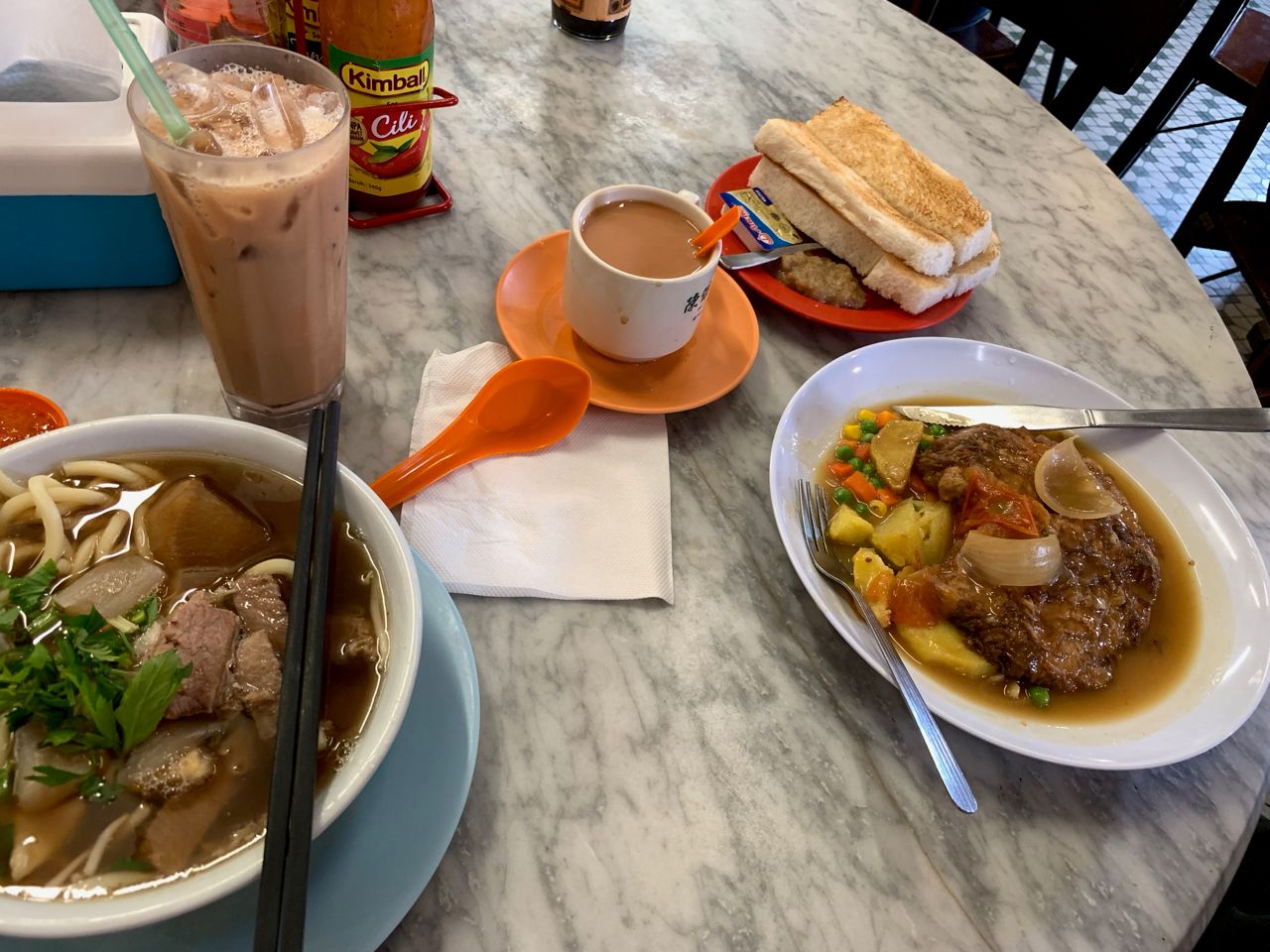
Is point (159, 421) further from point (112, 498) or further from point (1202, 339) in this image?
point (1202, 339)

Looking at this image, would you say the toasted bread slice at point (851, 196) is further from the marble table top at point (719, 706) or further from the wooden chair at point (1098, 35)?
the wooden chair at point (1098, 35)

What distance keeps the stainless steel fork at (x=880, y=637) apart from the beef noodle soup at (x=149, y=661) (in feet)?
2.18

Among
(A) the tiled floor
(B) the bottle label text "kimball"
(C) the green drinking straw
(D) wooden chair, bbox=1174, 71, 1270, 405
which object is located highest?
(C) the green drinking straw

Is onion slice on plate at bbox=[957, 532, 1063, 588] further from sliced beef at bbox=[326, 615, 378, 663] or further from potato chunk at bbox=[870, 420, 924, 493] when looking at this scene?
sliced beef at bbox=[326, 615, 378, 663]

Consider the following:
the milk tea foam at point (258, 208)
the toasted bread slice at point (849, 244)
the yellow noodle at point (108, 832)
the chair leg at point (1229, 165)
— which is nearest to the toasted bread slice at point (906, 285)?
the toasted bread slice at point (849, 244)

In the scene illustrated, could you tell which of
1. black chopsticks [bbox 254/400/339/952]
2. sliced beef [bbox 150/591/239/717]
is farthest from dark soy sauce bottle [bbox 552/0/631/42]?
sliced beef [bbox 150/591/239/717]

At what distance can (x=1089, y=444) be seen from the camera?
159 cm

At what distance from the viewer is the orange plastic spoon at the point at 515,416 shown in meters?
1.29

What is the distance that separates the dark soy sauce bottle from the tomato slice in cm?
152

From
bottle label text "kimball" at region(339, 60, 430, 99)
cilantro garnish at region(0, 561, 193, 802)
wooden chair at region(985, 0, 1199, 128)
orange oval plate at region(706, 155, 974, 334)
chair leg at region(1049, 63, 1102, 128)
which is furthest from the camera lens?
chair leg at region(1049, 63, 1102, 128)

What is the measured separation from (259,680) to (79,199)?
2.79ft

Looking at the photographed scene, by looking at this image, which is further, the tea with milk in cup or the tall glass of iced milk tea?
the tea with milk in cup

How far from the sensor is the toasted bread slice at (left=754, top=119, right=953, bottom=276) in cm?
171

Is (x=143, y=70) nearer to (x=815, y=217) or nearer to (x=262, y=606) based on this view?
(x=262, y=606)
